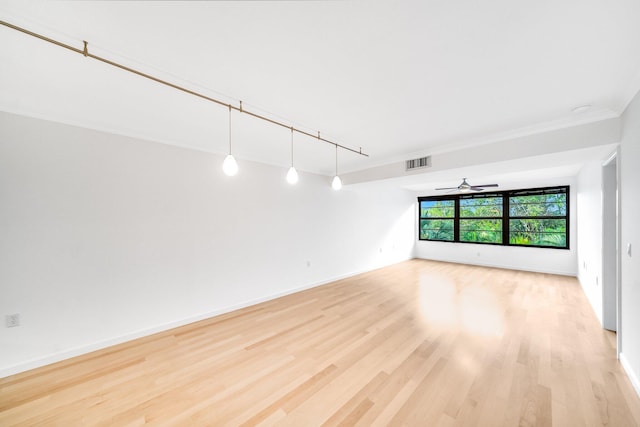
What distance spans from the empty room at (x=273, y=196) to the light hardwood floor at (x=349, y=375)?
2cm

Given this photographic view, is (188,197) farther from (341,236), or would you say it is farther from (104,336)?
(341,236)

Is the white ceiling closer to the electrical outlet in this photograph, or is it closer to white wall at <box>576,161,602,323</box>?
white wall at <box>576,161,602,323</box>

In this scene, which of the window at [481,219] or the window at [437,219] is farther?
the window at [437,219]

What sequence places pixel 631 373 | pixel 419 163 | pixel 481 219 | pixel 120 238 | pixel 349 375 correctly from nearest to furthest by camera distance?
pixel 631 373, pixel 349 375, pixel 120 238, pixel 419 163, pixel 481 219

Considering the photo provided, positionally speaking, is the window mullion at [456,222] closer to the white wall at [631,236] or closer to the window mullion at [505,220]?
the window mullion at [505,220]

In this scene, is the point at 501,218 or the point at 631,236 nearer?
the point at 631,236

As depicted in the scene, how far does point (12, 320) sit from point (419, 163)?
17.4 feet

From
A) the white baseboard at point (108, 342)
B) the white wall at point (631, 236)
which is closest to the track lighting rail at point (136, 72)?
the white baseboard at point (108, 342)

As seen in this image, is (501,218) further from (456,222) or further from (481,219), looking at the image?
(456,222)

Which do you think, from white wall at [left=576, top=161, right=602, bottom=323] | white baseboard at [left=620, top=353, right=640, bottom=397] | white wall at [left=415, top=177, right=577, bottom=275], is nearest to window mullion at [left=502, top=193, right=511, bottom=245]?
white wall at [left=415, top=177, right=577, bottom=275]

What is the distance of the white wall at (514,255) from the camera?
588 centimetres

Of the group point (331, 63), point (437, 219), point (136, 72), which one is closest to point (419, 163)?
point (331, 63)

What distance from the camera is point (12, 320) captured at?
228 cm

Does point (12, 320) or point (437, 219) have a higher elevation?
point (437, 219)
